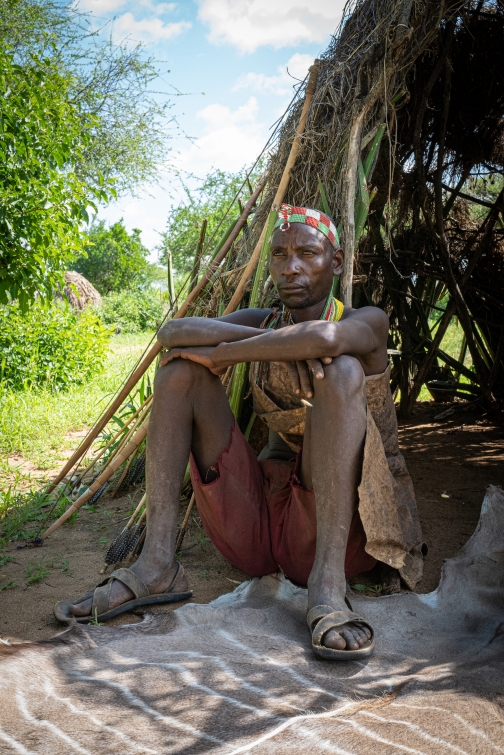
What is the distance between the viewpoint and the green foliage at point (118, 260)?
19.0 meters

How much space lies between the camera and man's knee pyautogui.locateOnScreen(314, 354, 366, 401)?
6.12 ft

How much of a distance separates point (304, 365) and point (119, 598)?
911 millimetres

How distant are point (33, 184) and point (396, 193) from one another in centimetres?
232

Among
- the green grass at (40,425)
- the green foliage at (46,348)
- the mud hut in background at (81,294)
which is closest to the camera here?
the green grass at (40,425)

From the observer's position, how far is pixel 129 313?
14.6 metres

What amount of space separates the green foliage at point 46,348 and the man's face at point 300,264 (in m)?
3.75

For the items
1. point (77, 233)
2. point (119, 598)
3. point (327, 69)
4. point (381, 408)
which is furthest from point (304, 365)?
point (77, 233)

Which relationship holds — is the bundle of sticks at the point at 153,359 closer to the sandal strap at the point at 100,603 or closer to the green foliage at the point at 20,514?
the green foliage at the point at 20,514

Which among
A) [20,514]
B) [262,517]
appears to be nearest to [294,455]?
[262,517]

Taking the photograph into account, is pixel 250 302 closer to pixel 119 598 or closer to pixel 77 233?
pixel 119 598

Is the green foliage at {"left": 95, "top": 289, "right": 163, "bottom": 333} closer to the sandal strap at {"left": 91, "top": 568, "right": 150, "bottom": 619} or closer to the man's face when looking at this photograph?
the man's face

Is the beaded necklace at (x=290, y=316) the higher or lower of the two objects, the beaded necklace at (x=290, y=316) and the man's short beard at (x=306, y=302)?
the lower

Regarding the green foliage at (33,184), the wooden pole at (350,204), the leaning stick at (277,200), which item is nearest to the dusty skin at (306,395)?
the wooden pole at (350,204)

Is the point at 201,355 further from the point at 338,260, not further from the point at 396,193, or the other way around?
the point at 396,193
